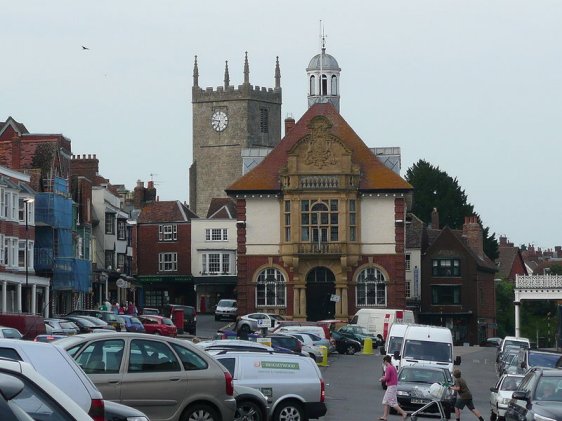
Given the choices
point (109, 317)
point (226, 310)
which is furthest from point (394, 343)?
point (226, 310)

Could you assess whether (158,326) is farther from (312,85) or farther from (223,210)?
(223,210)

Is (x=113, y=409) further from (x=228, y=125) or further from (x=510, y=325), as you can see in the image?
(x=228, y=125)

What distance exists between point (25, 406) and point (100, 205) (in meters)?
88.6

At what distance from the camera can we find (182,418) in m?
23.4

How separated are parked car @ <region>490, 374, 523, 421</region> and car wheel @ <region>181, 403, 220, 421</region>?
13.2 m

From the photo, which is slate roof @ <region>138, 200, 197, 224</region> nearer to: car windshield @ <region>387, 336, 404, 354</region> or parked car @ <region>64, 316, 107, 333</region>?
parked car @ <region>64, 316, 107, 333</region>

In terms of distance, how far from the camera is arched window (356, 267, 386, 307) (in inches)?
3807

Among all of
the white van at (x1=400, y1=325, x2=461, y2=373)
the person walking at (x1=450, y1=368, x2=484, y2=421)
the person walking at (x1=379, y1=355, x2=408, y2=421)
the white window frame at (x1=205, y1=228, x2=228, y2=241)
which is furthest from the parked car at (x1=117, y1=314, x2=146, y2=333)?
the white window frame at (x1=205, y1=228, x2=228, y2=241)

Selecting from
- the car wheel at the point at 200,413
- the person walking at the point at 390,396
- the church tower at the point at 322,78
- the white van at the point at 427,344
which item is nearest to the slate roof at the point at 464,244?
the church tower at the point at 322,78

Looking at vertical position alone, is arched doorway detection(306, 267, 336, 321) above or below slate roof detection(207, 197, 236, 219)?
below

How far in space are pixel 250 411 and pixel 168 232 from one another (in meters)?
94.7

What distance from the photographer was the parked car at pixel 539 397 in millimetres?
23000

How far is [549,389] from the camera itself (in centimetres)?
2431

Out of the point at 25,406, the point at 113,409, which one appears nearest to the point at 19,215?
the point at 113,409
